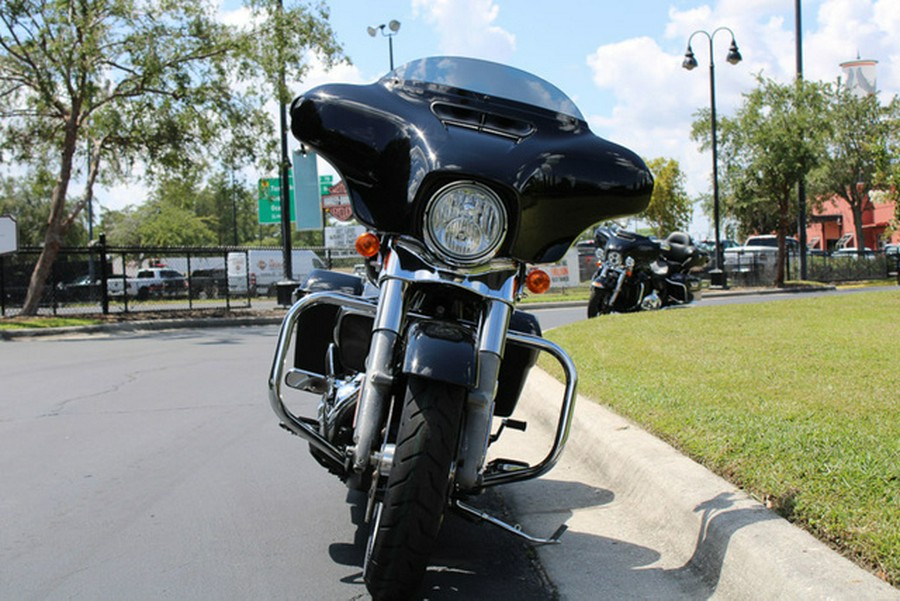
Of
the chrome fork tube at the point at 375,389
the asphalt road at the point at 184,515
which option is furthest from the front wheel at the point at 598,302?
the chrome fork tube at the point at 375,389

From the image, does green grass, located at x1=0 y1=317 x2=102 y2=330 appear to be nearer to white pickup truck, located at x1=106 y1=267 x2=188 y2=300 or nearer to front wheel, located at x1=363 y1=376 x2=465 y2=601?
white pickup truck, located at x1=106 y1=267 x2=188 y2=300

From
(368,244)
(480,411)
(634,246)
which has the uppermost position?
(634,246)

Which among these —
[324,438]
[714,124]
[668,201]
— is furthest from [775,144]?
[324,438]

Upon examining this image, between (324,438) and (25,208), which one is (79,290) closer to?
(324,438)

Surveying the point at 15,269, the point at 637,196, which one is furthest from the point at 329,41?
the point at 637,196

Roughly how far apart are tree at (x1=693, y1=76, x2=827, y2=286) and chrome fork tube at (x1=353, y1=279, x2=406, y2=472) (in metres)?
29.6

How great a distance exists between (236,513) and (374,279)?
1.51 metres

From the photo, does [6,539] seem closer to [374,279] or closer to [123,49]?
[374,279]

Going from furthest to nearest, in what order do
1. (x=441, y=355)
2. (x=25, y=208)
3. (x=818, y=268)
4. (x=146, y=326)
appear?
(x=25, y=208)
(x=818, y=268)
(x=146, y=326)
(x=441, y=355)

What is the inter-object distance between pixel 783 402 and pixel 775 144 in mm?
27177

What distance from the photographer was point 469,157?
10.9ft

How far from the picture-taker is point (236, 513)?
4445mm

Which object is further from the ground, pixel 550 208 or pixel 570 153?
pixel 570 153

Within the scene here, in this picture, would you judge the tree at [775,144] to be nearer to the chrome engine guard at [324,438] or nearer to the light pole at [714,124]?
the light pole at [714,124]
